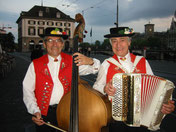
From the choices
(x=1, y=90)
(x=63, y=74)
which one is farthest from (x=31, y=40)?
(x=63, y=74)

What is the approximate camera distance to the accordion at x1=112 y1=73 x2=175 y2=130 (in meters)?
1.99

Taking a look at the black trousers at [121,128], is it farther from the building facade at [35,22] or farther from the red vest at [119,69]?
the building facade at [35,22]

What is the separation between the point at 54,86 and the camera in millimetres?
2559

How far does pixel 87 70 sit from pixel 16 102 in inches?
175

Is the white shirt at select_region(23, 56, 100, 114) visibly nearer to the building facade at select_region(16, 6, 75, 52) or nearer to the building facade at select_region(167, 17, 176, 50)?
the building facade at select_region(16, 6, 75, 52)

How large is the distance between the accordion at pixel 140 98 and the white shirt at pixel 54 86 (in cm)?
74

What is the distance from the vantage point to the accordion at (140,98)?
1.99 meters

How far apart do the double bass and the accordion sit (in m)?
0.17

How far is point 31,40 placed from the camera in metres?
62.3

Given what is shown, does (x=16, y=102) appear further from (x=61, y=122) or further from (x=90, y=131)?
(x=90, y=131)

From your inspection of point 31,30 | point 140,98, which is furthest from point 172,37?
point 140,98

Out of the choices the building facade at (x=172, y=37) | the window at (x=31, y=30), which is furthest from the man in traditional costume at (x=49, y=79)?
the building facade at (x=172, y=37)

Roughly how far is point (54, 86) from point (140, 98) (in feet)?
4.09

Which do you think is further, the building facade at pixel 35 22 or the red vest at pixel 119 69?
the building facade at pixel 35 22
